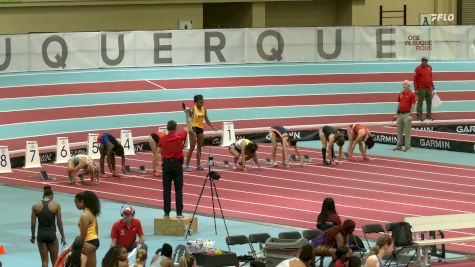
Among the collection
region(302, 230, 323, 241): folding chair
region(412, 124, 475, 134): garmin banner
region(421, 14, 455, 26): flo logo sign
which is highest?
region(421, 14, 455, 26): flo logo sign

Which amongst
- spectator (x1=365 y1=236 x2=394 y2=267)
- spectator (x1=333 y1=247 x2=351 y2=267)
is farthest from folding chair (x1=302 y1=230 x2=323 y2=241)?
spectator (x1=333 y1=247 x2=351 y2=267)

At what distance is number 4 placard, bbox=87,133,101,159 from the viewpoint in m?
30.4

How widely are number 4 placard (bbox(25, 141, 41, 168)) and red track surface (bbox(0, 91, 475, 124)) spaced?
2.95 metres

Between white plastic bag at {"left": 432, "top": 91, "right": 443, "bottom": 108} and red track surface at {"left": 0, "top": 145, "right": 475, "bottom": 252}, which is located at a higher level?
white plastic bag at {"left": 432, "top": 91, "right": 443, "bottom": 108}

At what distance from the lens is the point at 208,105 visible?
116 ft

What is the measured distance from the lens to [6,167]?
28.8m

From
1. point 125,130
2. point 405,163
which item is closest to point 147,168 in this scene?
point 125,130

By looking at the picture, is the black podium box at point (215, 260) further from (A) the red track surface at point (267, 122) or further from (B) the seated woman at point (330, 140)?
(A) the red track surface at point (267, 122)

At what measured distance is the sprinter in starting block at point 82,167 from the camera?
26.7 metres

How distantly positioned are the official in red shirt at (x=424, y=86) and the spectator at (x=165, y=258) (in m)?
18.9

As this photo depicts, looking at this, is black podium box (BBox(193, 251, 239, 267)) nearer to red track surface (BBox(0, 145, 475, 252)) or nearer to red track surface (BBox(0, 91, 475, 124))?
red track surface (BBox(0, 145, 475, 252))

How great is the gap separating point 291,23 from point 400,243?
2909 cm

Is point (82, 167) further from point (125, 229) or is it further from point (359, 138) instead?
point (125, 229)

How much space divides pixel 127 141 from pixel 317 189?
638 cm
